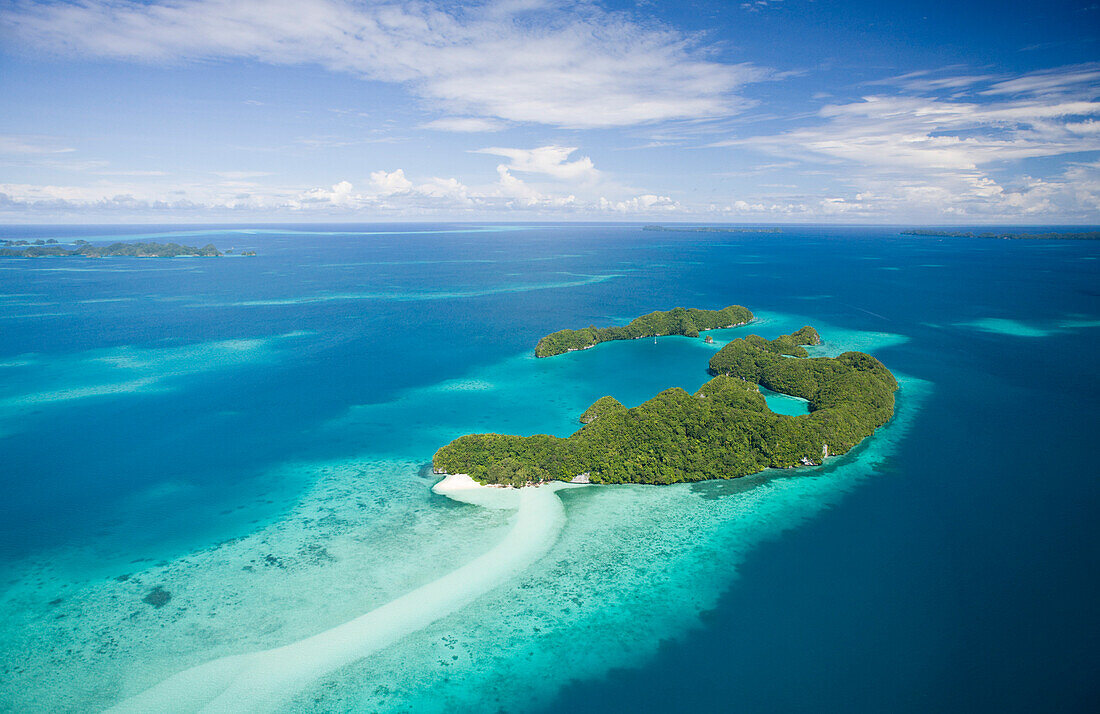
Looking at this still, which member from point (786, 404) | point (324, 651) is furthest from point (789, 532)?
point (324, 651)

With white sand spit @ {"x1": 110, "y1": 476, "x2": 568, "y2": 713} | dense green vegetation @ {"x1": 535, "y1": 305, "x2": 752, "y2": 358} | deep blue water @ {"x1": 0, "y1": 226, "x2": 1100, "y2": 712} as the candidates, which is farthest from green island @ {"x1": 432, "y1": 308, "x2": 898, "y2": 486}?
dense green vegetation @ {"x1": 535, "y1": 305, "x2": 752, "y2": 358}

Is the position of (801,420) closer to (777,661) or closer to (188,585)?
(777,661)

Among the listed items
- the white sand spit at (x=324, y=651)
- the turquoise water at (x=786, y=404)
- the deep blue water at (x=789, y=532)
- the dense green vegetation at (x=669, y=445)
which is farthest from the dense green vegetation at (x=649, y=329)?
the white sand spit at (x=324, y=651)

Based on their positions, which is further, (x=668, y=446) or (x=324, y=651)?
(x=668, y=446)

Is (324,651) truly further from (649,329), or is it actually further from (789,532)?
(649,329)

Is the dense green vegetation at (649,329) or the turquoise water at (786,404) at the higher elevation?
the dense green vegetation at (649,329)

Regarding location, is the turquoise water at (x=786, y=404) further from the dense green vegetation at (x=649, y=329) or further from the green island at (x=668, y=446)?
the dense green vegetation at (x=649, y=329)

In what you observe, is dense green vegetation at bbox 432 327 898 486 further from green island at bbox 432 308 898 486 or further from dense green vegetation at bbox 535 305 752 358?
dense green vegetation at bbox 535 305 752 358
